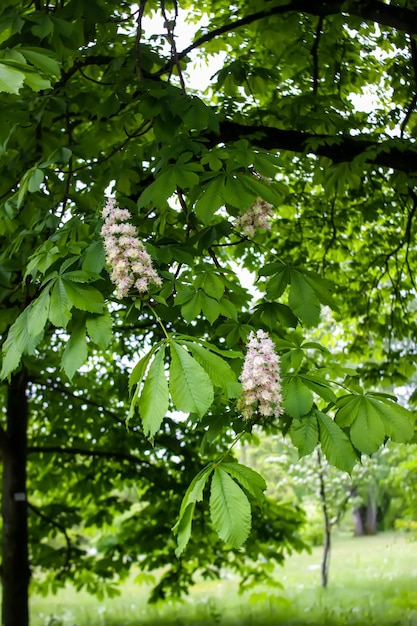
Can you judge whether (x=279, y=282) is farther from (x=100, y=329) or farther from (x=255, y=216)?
(x=100, y=329)

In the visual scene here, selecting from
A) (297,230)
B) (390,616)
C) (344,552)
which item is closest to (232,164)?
(297,230)

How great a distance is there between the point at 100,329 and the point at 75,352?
81 mm

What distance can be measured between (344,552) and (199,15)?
10916 mm

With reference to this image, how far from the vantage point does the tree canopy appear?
1660 mm

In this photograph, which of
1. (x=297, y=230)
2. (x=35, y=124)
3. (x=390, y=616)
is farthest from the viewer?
(x=390, y=616)

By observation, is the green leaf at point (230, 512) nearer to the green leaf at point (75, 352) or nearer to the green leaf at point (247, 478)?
the green leaf at point (247, 478)

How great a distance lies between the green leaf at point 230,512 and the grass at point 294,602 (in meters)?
5.12

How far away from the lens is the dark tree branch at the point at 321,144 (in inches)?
147

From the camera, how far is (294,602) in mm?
8922

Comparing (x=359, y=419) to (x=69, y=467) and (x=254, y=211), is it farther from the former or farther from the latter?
(x=69, y=467)

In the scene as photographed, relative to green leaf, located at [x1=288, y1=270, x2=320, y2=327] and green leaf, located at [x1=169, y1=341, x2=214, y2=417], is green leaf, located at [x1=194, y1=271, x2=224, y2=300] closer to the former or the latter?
green leaf, located at [x1=288, y1=270, x2=320, y2=327]

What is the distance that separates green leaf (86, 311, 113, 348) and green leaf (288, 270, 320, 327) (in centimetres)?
52

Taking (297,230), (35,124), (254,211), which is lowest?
(254,211)

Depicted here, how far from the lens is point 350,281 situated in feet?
20.1
